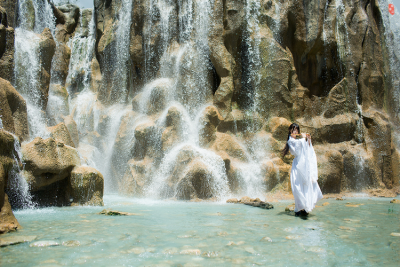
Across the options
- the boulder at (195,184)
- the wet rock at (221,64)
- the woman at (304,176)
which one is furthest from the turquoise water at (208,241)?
the wet rock at (221,64)

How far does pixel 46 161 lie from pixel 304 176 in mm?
5467

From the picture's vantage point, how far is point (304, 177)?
605cm

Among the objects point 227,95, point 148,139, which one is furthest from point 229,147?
point 148,139

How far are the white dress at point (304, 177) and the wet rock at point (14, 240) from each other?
4291mm

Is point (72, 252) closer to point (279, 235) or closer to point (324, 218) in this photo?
point (279, 235)

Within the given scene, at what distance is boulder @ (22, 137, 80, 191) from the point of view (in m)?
7.05

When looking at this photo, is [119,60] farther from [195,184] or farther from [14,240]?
[14,240]

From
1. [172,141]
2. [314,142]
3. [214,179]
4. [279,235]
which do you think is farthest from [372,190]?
[279,235]

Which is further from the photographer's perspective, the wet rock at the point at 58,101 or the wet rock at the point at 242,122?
the wet rock at the point at 58,101

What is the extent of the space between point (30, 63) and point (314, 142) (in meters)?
10.8

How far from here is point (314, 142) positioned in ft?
43.0

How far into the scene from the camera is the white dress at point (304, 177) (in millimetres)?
5906

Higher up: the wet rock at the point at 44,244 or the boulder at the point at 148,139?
the boulder at the point at 148,139

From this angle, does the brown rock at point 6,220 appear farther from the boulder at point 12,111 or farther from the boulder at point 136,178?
the boulder at point 136,178
